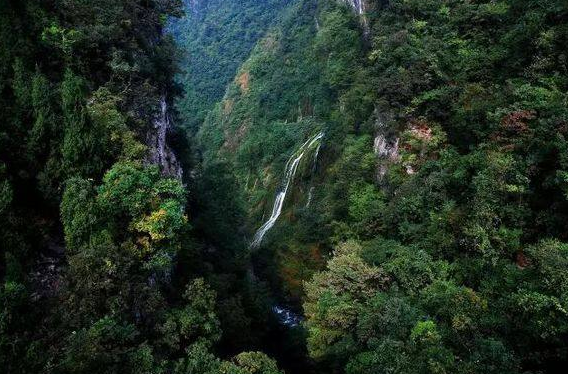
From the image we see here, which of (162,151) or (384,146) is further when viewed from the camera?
(384,146)

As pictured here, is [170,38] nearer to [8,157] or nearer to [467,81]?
[8,157]

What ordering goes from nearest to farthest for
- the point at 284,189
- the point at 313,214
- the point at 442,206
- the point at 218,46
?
the point at 442,206, the point at 313,214, the point at 284,189, the point at 218,46

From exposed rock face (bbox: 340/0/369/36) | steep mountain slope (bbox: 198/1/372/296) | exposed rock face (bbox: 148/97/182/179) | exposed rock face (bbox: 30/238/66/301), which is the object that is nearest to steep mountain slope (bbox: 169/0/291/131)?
steep mountain slope (bbox: 198/1/372/296)

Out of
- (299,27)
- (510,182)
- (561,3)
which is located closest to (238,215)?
(510,182)

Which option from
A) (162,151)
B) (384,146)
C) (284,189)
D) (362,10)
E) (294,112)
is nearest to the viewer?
(162,151)

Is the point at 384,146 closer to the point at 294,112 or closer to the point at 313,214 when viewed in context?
the point at 313,214

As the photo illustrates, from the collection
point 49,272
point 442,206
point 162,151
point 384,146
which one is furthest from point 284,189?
point 49,272

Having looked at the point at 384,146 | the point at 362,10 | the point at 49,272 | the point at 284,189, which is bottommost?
the point at 284,189

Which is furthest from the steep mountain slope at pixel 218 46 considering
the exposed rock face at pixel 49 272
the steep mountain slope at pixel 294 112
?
the exposed rock face at pixel 49 272
